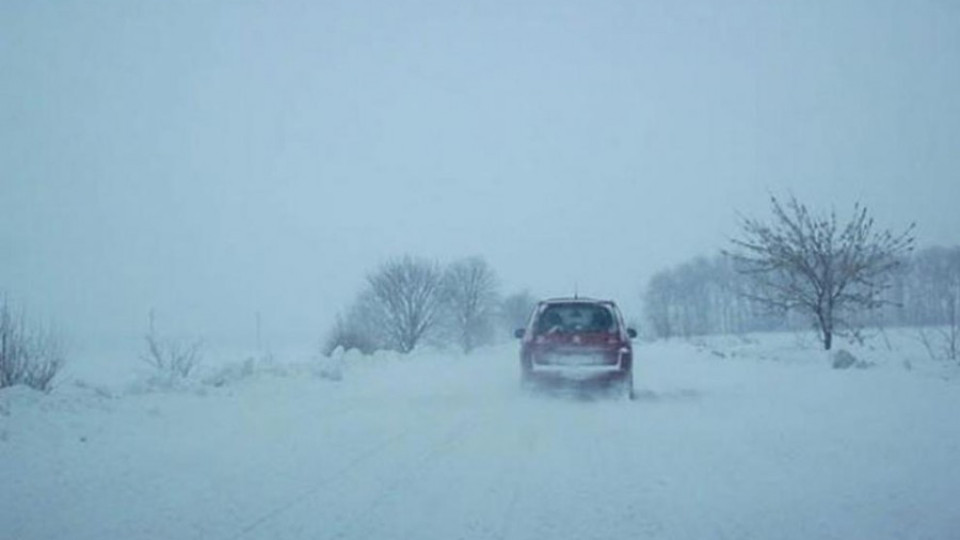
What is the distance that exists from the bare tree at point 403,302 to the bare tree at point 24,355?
191ft

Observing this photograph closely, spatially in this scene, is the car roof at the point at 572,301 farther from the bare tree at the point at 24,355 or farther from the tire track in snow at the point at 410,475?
the bare tree at the point at 24,355

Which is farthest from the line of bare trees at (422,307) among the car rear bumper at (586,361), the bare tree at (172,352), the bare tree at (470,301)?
the car rear bumper at (586,361)

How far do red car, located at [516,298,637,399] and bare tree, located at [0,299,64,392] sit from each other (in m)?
8.53

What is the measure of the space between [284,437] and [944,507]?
7201 mm

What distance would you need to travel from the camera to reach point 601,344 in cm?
1628

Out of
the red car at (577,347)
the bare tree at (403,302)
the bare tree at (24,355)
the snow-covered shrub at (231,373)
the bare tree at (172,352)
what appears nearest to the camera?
the bare tree at (24,355)

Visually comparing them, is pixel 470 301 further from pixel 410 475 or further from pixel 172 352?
pixel 410 475

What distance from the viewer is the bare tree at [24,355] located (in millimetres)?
16047

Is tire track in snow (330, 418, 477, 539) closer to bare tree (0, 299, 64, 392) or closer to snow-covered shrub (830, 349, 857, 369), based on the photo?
bare tree (0, 299, 64, 392)

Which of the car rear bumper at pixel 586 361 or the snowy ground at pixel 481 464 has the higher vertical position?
the car rear bumper at pixel 586 361

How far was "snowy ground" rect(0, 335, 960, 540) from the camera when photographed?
669 centimetres

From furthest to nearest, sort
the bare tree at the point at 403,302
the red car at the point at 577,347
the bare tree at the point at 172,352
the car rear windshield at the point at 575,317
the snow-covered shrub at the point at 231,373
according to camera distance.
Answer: the bare tree at the point at 403,302, the bare tree at the point at 172,352, the snow-covered shrub at the point at 231,373, the car rear windshield at the point at 575,317, the red car at the point at 577,347

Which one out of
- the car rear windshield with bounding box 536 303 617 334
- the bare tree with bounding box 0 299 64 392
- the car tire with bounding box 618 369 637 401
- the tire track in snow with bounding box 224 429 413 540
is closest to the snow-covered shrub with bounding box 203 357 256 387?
the bare tree with bounding box 0 299 64 392

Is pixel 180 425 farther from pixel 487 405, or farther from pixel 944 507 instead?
pixel 944 507
